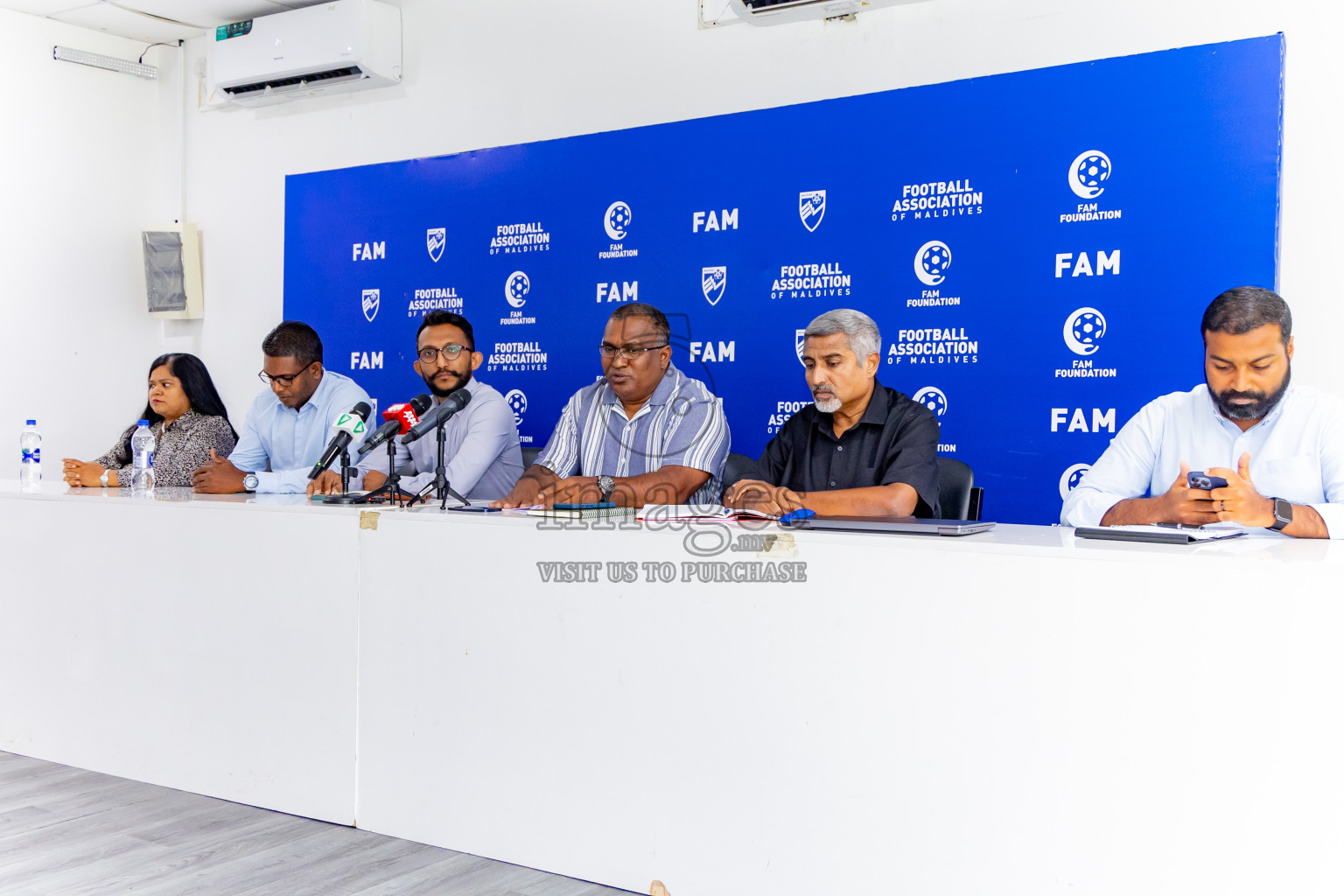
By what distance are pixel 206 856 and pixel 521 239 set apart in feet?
8.13

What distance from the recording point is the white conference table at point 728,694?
1460 mm

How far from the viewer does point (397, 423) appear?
227 cm

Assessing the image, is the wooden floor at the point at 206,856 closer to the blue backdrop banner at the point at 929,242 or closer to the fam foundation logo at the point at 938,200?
the blue backdrop banner at the point at 929,242

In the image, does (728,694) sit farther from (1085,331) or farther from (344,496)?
(1085,331)

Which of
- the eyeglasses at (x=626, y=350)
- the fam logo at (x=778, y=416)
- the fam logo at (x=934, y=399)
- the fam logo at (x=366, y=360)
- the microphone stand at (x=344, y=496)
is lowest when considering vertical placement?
the microphone stand at (x=344, y=496)

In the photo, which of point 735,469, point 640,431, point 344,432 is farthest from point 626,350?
point 344,432

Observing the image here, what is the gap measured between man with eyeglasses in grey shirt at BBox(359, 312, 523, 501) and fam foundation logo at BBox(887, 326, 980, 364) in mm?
1233

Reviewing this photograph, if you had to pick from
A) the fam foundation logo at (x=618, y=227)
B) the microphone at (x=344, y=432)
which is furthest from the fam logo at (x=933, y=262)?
the microphone at (x=344, y=432)

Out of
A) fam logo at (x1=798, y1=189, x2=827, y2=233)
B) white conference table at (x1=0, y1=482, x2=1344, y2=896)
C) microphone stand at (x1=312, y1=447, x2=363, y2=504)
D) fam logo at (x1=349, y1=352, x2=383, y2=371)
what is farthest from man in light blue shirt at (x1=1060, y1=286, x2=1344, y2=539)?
fam logo at (x1=349, y1=352, x2=383, y2=371)

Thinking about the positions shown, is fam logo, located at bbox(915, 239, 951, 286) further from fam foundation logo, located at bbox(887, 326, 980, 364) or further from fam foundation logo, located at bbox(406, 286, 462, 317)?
fam foundation logo, located at bbox(406, 286, 462, 317)

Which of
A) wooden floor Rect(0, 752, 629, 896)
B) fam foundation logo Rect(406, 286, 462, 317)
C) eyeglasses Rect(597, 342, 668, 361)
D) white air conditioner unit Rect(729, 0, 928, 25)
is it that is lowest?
wooden floor Rect(0, 752, 629, 896)

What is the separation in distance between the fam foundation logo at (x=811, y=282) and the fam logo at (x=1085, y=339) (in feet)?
2.24

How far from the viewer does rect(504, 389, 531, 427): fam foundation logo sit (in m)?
3.91

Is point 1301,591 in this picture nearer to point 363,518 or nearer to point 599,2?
point 363,518
